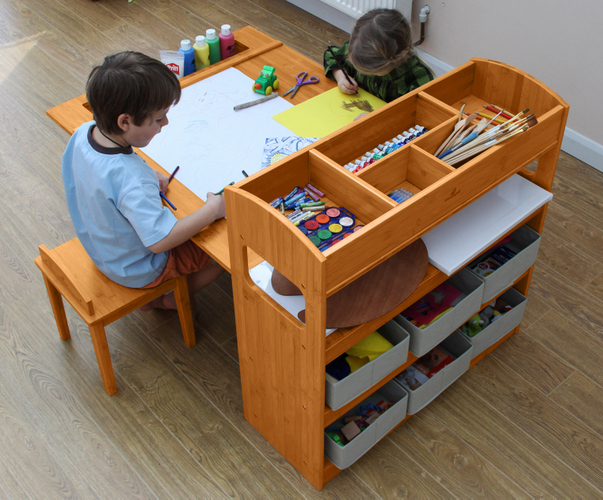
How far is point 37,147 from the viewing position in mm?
3199

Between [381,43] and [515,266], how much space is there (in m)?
0.81

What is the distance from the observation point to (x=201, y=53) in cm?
242

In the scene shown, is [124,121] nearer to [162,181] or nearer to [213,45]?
[162,181]

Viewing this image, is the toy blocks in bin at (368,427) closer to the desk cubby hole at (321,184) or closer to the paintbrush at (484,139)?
the desk cubby hole at (321,184)

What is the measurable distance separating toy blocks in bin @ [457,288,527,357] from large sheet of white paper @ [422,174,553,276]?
0.49 metres

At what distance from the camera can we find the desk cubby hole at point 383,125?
174 centimetres

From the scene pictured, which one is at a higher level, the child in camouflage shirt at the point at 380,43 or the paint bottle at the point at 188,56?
the child in camouflage shirt at the point at 380,43

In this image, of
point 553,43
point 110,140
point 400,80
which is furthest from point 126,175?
point 553,43

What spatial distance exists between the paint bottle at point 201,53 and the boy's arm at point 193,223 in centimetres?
85

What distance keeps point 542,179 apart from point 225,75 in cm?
118

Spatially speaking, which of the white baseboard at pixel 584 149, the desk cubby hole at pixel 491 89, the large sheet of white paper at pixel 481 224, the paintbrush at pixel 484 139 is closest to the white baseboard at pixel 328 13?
the white baseboard at pixel 584 149

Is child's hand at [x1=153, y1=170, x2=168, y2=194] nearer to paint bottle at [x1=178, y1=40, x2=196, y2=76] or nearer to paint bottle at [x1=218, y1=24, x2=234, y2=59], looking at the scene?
paint bottle at [x1=178, y1=40, x2=196, y2=76]

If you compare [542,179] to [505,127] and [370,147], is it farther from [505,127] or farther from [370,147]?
[370,147]

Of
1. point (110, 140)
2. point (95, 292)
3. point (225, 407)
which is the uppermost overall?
point (110, 140)
